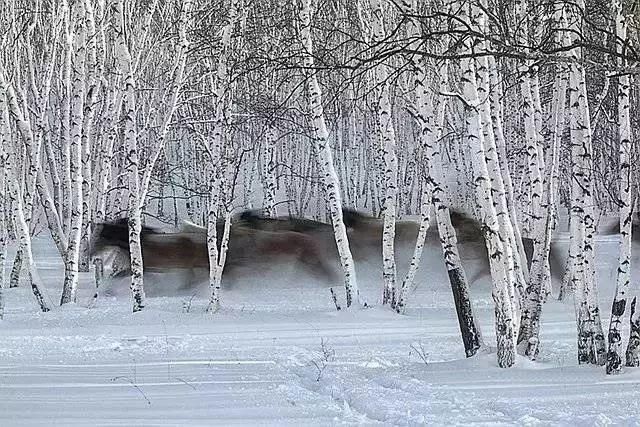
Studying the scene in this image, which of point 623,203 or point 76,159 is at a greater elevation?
point 76,159

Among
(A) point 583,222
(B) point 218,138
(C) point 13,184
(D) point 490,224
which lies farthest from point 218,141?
(A) point 583,222

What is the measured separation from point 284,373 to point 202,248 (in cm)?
1102

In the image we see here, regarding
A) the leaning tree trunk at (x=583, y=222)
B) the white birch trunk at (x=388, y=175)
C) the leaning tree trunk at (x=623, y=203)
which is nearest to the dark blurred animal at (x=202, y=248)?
the white birch trunk at (x=388, y=175)

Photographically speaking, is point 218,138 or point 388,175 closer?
point 218,138

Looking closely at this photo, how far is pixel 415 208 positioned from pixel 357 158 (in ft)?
10.5

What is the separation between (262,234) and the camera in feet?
63.8

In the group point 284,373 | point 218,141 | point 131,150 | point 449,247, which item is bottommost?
point 284,373

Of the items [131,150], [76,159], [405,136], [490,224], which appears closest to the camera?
[490,224]

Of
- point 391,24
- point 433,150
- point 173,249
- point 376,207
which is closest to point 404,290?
point 433,150

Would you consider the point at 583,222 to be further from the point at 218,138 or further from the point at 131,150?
the point at 131,150

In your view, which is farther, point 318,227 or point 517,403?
point 318,227

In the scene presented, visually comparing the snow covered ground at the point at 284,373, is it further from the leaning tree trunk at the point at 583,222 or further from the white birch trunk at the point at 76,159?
the white birch trunk at the point at 76,159

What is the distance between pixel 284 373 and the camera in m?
7.75

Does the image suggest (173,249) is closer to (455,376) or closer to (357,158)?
(455,376)
